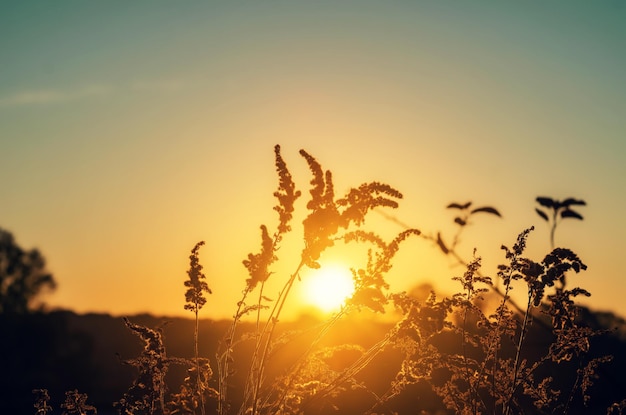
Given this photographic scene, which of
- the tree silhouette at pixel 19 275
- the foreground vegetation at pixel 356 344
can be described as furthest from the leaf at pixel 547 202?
the tree silhouette at pixel 19 275

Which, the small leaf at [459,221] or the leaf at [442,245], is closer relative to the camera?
the leaf at [442,245]

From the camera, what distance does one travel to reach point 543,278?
4969mm

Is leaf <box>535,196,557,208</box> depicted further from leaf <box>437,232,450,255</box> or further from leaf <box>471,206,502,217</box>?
leaf <box>437,232,450,255</box>

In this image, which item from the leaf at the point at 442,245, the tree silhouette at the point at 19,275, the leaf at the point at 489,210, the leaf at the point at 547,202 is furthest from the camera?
the tree silhouette at the point at 19,275

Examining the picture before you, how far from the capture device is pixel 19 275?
110ft

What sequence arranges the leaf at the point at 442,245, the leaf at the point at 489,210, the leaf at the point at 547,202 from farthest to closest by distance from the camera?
1. the leaf at the point at 547,202
2. the leaf at the point at 489,210
3. the leaf at the point at 442,245

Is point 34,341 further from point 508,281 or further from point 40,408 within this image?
point 508,281

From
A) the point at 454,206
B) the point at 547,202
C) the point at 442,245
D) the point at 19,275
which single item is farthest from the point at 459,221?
the point at 19,275

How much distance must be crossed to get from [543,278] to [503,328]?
547mm

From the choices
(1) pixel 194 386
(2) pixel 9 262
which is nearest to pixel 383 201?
(1) pixel 194 386

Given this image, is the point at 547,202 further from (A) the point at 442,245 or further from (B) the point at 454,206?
(A) the point at 442,245

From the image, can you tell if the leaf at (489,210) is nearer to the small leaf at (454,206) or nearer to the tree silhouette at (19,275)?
the small leaf at (454,206)

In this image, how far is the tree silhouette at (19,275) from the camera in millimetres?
32625

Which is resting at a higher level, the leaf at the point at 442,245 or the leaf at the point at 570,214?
the leaf at the point at 570,214
